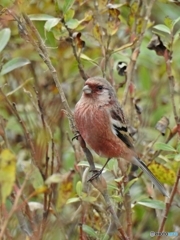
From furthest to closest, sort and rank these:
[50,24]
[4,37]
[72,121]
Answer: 1. [4,37]
2. [50,24]
3. [72,121]

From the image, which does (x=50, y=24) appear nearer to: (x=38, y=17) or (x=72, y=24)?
(x=72, y=24)

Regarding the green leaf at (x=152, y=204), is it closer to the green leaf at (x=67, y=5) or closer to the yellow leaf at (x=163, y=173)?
the yellow leaf at (x=163, y=173)

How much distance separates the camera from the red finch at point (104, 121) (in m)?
4.09

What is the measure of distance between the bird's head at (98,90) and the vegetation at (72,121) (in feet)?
0.27

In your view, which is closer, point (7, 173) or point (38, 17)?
point (7, 173)

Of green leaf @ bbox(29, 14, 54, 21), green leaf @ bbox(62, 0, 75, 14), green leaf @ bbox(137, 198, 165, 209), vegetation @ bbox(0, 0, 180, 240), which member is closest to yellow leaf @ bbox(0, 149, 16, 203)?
vegetation @ bbox(0, 0, 180, 240)

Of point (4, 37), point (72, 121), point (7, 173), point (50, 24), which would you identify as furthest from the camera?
point (4, 37)

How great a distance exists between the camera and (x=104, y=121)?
4.20 m

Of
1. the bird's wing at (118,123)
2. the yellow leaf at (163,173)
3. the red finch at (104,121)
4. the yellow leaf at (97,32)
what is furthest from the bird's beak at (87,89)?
the yellow leaf at (163,173)

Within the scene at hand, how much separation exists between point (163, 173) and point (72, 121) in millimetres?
697

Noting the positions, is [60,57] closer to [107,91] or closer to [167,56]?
[107,91]

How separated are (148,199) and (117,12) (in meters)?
1.13

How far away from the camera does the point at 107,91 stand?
4164 millimetres

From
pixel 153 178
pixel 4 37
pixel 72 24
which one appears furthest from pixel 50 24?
pixel 153 178
